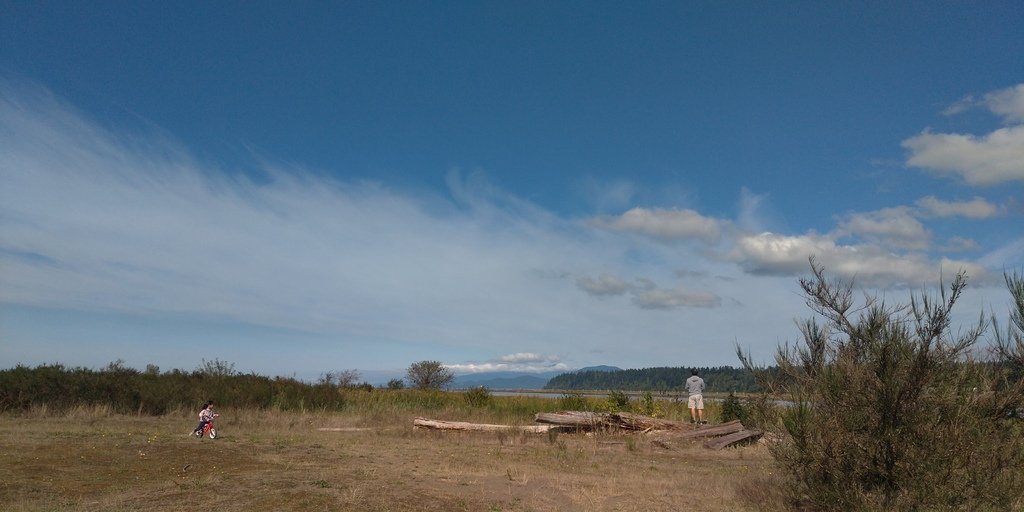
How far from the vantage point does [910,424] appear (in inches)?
298

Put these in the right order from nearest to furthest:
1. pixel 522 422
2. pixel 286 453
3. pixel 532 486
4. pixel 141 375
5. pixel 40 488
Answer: pixel 40 488
pixel 532 486
pixel 286 453
pixel 522 422
pixel 141 375

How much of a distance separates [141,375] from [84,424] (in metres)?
7.06

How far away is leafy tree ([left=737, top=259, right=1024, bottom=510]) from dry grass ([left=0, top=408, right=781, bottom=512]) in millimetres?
1735

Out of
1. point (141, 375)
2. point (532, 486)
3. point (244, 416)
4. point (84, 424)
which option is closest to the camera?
point (532, 486)

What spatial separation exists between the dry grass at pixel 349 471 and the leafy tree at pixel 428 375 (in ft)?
110

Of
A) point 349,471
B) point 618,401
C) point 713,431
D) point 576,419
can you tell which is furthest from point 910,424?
point 618,401

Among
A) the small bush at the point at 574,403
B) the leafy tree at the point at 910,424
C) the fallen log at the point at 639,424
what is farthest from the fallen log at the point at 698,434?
the leafy tree at the point at 910,424

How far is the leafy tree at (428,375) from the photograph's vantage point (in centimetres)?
5238

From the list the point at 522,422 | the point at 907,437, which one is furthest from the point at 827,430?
the point at 522,422

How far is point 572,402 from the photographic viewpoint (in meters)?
25.6

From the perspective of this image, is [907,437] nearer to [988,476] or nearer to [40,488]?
[988,476]

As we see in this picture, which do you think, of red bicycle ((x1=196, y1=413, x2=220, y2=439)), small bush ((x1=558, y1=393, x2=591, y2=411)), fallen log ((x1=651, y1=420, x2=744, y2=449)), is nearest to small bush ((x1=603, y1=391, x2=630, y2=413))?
small bush ((x1=558, y1=393, x2=591, y2=411))

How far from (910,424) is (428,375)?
47.0 m

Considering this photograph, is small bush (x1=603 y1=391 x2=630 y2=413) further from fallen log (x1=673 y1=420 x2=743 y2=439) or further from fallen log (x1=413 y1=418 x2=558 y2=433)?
fallen log (x1=673 y1=420 x2=743 y2=439)
